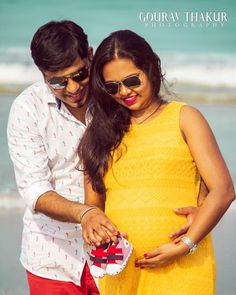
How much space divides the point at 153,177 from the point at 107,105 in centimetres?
35

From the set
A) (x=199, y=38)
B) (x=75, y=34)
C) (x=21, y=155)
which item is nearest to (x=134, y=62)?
(x=75, y=34)

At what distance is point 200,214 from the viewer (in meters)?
2.57

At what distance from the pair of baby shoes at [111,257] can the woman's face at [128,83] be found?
460 mm

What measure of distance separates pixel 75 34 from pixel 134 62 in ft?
1.46

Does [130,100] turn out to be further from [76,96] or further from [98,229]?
[98,229]

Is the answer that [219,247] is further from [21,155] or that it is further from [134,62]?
[134,62]

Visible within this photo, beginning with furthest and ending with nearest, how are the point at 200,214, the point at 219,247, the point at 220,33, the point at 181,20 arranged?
the point at 181,20 < the point at 220,33 < the point at 219,247 < the point at 200,214

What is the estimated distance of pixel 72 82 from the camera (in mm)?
2975

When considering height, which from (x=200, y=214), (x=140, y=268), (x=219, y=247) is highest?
(x=200, y=214)

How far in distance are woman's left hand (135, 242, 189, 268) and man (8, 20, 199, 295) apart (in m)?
0.42

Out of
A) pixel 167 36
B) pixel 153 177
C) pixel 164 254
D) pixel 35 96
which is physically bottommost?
pixel 167 36

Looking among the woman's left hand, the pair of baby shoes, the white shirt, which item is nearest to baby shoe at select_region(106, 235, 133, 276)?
the pair of baby shoes

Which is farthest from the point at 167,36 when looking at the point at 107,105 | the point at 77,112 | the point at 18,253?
the point at 107,105

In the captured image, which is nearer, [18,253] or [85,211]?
[85,211]
